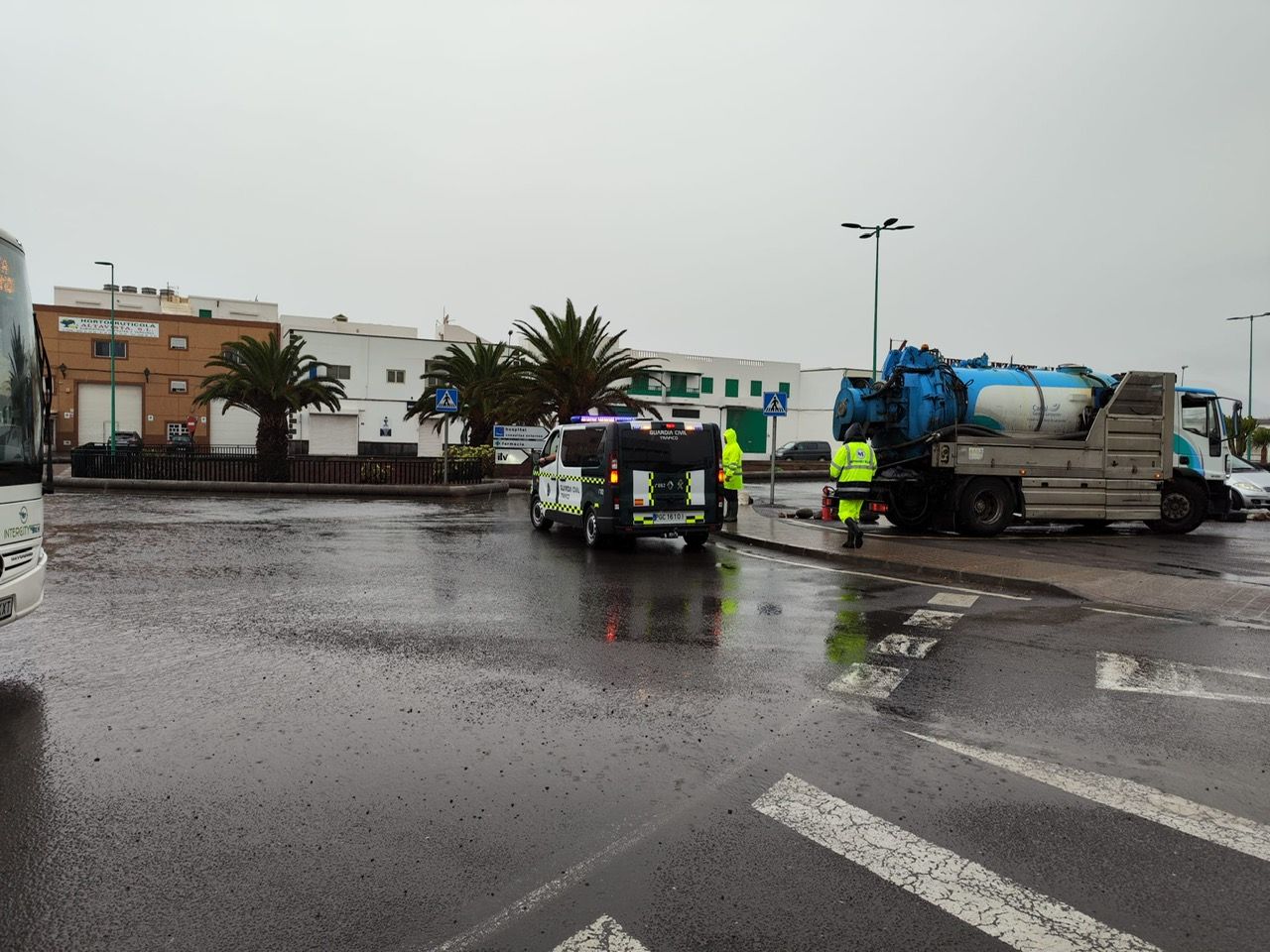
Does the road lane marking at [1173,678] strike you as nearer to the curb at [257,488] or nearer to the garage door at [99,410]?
the curb at [257,488]

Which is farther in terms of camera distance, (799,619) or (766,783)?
(799,619)

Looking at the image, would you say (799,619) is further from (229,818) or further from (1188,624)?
(229,818)

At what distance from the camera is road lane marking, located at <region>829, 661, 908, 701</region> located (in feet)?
19.3

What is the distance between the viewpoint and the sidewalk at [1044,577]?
9.27 meters

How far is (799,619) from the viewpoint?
8375 millimetres

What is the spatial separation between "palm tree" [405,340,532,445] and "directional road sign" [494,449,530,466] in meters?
1.27

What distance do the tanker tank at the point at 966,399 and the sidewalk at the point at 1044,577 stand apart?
2808 mm

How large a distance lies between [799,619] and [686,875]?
5192 millimetres

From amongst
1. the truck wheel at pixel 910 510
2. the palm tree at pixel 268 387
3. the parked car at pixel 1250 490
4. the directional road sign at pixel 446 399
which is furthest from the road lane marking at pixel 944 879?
the palm tree at pixel 268 387

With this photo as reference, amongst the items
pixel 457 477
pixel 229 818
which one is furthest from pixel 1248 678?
pixel 457 477

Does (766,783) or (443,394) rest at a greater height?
(443,394)

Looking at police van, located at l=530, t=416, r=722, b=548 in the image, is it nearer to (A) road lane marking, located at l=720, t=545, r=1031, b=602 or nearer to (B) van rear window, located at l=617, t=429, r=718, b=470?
(B) van rear window, located at l=617, t=429, r=718, b=470

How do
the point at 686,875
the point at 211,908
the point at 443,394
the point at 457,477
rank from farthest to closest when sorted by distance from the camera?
the point at 457,477 → the point at 443,394 → the point at 686,875 → the point at 211,908

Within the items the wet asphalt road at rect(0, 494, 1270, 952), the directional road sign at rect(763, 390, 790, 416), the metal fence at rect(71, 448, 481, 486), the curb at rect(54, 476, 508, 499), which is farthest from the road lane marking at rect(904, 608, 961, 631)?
the metal fence at rect(71, 448, 481, 486)
